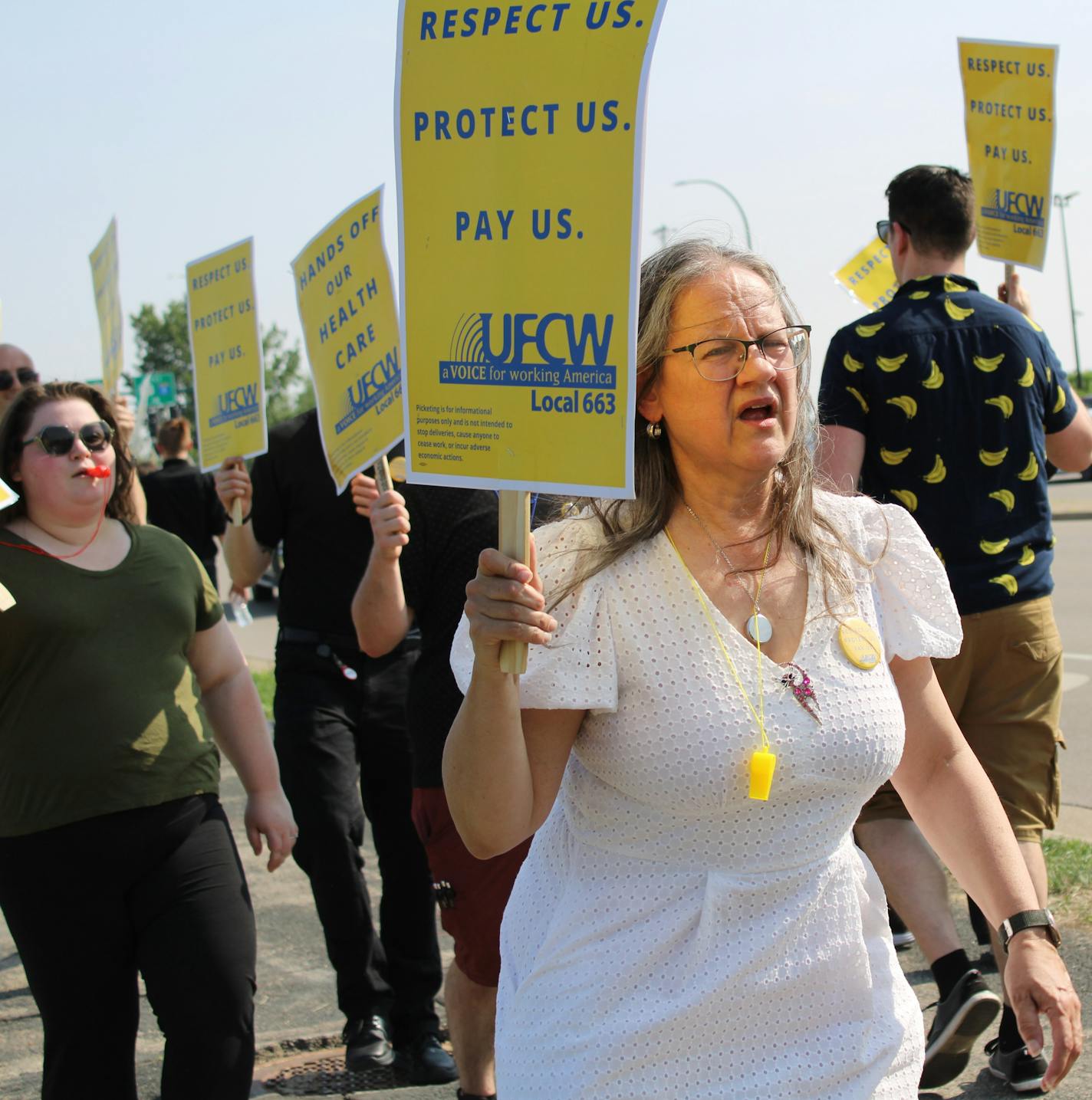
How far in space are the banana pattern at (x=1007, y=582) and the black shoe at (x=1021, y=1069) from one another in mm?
1195

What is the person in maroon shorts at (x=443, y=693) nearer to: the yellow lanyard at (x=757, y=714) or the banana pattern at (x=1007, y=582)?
the banana pattern at (x=1007, y=582)

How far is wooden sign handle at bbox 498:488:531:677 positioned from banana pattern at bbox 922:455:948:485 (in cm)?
231

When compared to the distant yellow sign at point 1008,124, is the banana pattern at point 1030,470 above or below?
below

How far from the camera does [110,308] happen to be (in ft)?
22.4

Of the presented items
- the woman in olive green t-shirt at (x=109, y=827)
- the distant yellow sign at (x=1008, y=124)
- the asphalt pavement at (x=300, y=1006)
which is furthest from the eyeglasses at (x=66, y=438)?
the distant yellow sign at (x=1008, y=124)

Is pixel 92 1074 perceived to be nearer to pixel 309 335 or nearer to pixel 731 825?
pixel 731 825

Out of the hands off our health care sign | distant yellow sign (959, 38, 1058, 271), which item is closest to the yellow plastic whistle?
the hands off our health care sign

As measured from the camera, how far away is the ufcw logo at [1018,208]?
520 cm

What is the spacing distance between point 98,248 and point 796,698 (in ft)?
18.4

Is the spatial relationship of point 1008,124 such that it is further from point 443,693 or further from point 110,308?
point 110,308

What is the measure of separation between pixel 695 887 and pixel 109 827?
5.35ft

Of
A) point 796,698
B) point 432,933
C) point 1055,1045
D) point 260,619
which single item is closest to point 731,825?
point 796,698

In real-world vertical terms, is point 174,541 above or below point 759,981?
above

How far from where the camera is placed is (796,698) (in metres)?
2.19
